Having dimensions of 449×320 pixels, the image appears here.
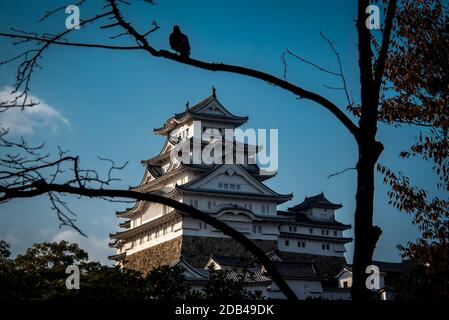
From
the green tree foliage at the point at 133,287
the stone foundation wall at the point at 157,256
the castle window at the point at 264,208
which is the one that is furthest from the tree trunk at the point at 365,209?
the castle window at the point at 264,208

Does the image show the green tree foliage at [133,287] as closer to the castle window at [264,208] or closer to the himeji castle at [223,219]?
the himeji castle at [223,219]

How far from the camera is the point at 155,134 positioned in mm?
45469

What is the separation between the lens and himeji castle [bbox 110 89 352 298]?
34.8 m

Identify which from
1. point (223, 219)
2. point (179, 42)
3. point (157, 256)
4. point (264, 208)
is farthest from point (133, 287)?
point (264, 208)

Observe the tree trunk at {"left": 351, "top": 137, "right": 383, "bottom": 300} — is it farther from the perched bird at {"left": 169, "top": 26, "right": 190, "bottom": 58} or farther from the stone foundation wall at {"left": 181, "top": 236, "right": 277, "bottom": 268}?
the stone foundation wall at {"left": 181, "top": 236, "right": 277, "bottom": 268}

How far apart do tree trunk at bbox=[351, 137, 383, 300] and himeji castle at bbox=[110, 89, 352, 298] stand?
28.5 meters

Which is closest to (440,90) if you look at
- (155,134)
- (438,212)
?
(438,212)

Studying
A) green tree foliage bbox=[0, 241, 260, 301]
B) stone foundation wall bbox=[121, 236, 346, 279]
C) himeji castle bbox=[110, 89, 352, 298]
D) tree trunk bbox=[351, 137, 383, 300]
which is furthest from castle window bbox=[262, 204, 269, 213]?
tree trunk bbox=[351, 137, 383, 300]

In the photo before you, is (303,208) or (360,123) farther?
(303,208)

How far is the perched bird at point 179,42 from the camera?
3.14 m

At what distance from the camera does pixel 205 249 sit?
116ft

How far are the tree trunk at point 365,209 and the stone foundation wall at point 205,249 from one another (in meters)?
32.2
